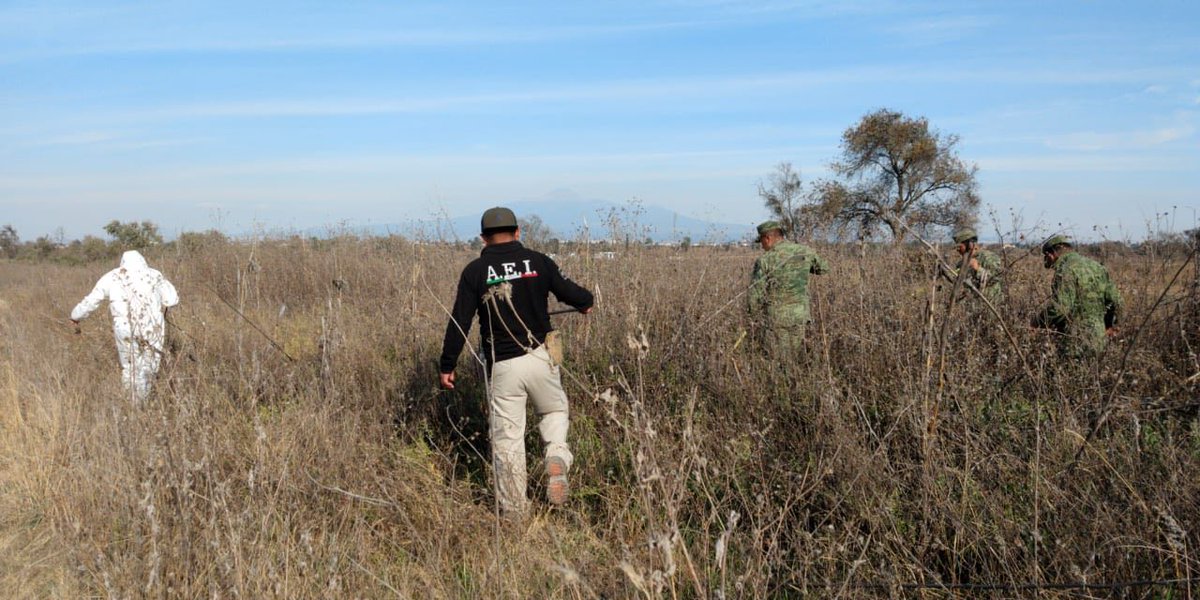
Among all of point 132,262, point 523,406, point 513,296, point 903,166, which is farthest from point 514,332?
point 903,166

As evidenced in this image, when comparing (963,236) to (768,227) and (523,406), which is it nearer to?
(768,227)

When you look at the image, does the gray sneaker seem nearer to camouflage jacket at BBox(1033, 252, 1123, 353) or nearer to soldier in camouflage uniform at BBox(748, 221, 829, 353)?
soldier in camouflage uniform at BBox(748, 221, 829, 353)

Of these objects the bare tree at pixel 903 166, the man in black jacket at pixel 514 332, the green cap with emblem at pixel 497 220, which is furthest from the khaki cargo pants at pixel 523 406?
the bare tree at pixel 903 166

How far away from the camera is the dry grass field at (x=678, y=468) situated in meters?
2.85

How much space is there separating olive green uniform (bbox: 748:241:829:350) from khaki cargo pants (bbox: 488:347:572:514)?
212 centimetres

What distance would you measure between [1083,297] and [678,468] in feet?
13.4

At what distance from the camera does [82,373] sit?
665 centimetres

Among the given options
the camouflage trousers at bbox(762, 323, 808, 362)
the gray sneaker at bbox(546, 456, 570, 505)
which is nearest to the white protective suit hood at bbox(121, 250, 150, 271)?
the gray sneaker at bbox(546, 456, 570, 505)

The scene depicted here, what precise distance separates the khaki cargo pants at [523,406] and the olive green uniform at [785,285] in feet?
6.97

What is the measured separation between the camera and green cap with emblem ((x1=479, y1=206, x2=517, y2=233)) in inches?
175

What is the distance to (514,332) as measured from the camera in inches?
175

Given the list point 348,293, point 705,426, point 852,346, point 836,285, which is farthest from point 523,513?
point 348,293

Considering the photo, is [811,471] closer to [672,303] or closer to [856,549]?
[856,549]

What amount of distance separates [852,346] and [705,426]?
1182 millimetres
